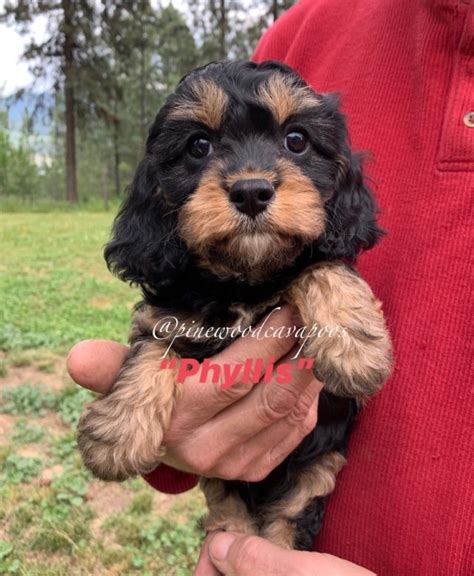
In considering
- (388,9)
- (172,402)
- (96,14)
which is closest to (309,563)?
(172,402)

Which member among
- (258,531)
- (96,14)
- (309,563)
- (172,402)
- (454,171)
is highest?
(96,14)

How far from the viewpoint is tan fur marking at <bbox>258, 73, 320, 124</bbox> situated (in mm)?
1717

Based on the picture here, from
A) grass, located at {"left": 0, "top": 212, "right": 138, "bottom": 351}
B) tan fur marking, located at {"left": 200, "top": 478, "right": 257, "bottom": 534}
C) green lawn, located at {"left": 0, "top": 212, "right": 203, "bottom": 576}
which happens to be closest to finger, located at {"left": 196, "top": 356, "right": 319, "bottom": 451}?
tan fur marking, located at {"left": 200, "top": 478, "right": 257, "bottom": 534}

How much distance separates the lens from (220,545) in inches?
75.9

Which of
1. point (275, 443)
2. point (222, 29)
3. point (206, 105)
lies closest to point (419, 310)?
point (275, 443)

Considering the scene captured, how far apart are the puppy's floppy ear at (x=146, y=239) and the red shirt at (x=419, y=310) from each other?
2.04 ft

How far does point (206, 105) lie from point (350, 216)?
0.53m

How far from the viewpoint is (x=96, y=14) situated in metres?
23.0

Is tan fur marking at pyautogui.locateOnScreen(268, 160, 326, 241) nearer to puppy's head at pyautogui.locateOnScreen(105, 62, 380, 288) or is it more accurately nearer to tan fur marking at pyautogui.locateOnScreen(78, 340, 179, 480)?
puppy's head at pyautogui.locateOnScreen(105, 62, 380, 288)

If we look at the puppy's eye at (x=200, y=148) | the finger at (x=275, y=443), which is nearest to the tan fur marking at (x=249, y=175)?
the puppy's eye at (x=200, y=148)

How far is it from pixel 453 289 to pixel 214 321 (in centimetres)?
69

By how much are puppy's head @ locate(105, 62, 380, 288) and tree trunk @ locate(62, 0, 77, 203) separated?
71.8 ft

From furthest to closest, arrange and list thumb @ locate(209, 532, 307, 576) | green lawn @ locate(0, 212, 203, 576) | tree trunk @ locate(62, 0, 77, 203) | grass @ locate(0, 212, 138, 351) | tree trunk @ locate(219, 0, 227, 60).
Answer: tree trunk @ locate(219, 0, 227, 60) < tree trunk @ locate(62, 0, 77, 203) < grass @ locate(0, 212, 138, 351) < green lawn @ locate(0, 212, 203, 576) < thumb @ locate(209, 532, 307, 576)

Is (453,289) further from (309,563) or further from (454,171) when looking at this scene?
(309,563)
